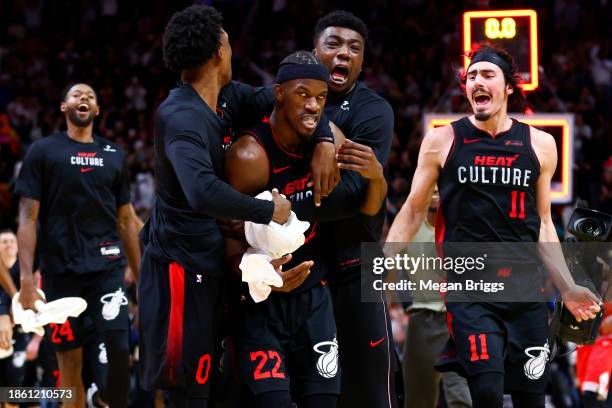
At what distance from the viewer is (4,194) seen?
539 inches

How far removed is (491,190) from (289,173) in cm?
128

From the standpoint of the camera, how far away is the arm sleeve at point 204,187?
443cm

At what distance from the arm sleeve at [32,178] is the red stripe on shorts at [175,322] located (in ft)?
8.92

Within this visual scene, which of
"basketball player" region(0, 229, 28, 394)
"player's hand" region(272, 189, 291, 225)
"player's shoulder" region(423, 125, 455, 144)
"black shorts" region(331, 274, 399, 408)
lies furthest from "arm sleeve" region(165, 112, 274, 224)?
"basketball player" region(0, 229, 28, 394)

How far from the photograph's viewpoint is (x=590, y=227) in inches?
227

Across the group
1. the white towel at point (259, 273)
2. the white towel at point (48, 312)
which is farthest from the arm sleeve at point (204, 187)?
the white towel at point (48, 312)

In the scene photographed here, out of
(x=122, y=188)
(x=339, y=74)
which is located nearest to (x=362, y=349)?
(x=339, y=74)

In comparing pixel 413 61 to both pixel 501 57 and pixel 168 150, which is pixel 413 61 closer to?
pixel 501 57

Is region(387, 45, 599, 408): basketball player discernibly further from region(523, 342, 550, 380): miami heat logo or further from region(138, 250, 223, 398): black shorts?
region(138, 250, 223, 398): black shorts

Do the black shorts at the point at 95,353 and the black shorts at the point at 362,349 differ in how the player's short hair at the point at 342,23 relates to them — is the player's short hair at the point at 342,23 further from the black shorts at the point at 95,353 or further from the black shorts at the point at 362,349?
the black shorts at the point at 95,353

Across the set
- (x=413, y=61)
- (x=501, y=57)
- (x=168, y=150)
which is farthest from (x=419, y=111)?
(x=168, y=150)

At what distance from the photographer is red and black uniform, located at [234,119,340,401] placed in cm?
479

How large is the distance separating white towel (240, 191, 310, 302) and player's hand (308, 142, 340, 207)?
0.78 feet

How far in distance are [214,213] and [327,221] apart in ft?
3.11
